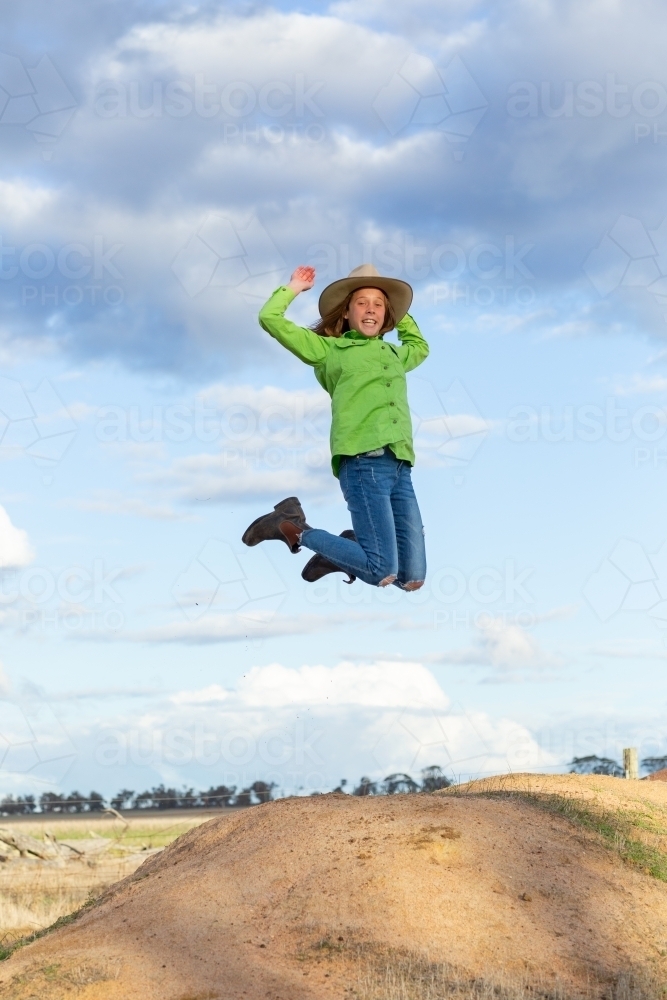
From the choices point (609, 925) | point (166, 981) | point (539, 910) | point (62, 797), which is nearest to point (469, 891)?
point (539, 910)

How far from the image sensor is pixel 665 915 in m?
7.74

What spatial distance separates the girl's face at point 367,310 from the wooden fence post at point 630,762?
10777 millimetres

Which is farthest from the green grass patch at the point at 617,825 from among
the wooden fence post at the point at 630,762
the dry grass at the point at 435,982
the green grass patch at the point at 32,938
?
the wooden fence post at the point at 630,762

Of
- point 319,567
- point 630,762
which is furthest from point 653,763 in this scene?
point 319,567

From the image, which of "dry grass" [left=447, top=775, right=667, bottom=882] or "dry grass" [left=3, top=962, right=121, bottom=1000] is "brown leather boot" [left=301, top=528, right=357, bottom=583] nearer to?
"dry grass" [left=447, top=775, right=667, bottom=882]

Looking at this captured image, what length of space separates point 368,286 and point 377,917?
4558 mm

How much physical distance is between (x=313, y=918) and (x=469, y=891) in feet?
3.32

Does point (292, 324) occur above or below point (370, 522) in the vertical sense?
above

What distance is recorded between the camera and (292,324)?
8703mm

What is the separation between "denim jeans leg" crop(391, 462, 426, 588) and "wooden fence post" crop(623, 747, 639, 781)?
1016 centimetres

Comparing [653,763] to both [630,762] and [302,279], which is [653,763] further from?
[302,279]

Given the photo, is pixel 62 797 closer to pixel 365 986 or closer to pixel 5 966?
pixel 5 966

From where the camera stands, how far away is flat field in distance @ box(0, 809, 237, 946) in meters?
11.5

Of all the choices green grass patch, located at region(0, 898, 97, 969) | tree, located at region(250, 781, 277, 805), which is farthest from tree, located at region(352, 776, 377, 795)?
green grass patch, located at region(0, 898, 97, 969)
